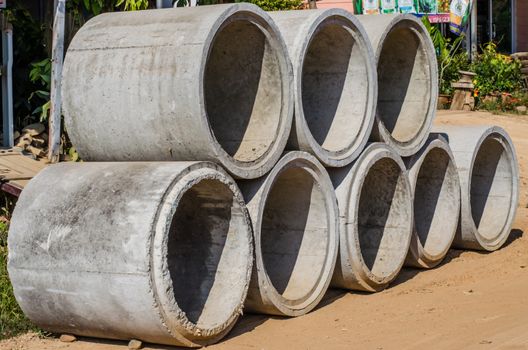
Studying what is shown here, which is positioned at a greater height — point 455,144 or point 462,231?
point 455,144

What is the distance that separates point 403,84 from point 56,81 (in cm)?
313

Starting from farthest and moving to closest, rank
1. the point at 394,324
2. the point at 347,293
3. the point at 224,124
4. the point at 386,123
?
1. the point at 386,123
2. the point at 347,293
3. the point at 224,124
4. the point at 394,324

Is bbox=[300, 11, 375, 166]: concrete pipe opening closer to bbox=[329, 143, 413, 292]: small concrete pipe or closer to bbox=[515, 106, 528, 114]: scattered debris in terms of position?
bbox=[329, 143, 413, 292]: small concrete pipe

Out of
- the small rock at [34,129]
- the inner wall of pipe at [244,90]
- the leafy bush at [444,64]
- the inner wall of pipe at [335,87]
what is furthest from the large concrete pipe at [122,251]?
the leafy bush at [444,64]

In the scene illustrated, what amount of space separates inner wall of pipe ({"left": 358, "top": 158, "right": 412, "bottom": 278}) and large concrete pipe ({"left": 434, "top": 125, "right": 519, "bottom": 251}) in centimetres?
99

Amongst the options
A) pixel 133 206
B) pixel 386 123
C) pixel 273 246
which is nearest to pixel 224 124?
pixel 273 246

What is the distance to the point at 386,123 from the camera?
8.20 m

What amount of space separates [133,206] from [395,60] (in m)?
3.69

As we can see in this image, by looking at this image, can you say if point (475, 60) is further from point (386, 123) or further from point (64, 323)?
point (64, 323)

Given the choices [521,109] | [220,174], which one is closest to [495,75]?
[521,109]

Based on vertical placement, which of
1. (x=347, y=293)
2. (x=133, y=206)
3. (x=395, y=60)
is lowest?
(x=347, y=293)

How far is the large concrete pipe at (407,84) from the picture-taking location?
7.80 meters

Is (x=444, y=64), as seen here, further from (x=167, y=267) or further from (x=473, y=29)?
(x=167, y=267)

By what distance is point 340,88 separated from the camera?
7.37 metres
